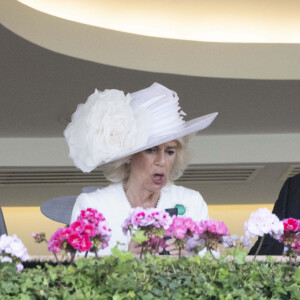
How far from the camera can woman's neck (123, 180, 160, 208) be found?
2848 millimetres

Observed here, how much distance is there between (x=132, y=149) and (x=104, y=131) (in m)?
0.14

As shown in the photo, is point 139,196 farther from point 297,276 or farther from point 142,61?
point 142,61

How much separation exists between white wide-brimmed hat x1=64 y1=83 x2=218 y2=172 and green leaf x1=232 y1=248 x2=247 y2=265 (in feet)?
3.57

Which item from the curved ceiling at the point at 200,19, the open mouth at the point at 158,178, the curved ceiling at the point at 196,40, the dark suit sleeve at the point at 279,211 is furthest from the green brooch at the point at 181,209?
the curved ceiling at the point at 200,19

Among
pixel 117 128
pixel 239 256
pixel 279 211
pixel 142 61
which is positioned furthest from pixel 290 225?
pixel 142 61

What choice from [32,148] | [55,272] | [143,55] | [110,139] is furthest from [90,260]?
[32,148]

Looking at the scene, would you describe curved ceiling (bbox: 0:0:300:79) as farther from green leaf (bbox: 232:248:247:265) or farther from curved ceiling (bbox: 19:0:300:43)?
green leaf (bbox: 232:248:247:265)

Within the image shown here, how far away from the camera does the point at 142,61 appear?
6.06m

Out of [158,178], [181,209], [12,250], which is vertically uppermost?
[158,178]

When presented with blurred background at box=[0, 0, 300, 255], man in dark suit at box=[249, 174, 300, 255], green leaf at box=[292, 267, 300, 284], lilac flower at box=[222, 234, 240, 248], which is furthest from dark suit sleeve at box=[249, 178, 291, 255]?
blurred background at box=[0, 0, 300, 255]

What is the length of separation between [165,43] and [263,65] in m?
0.87

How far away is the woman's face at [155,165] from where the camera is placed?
279 cm

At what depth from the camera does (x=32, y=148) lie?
799 centimetres

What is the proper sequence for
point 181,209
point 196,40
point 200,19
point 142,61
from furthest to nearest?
1. point 200,19
2. point 196,40
3. point 142,61
4. point 181,209
